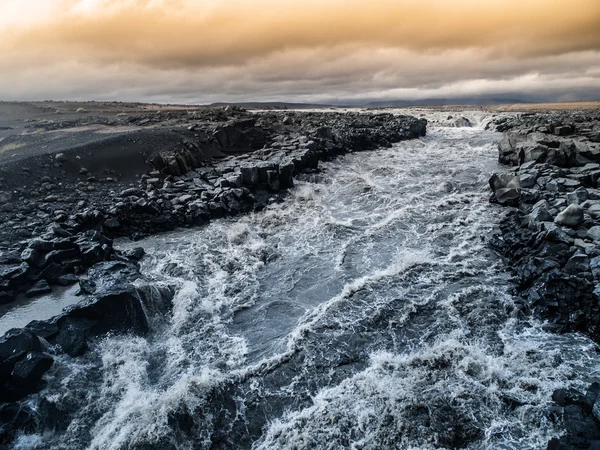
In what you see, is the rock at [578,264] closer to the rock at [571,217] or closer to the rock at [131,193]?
the rock at [571,217]

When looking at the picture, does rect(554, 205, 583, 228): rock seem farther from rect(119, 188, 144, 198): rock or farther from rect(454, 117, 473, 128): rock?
rect(454, 117, 473, 128): rock

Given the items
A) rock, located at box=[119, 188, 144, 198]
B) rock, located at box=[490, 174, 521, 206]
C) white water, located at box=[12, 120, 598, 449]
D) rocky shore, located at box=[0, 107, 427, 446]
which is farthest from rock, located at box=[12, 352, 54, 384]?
rock, located at box=[490, 174, 521, 206]

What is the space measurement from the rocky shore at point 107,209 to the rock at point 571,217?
43.1 ft

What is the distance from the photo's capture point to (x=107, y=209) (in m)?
16.2

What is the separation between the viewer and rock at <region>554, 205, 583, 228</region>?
11502 millimetres

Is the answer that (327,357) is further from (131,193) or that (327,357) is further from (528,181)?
(528,181)

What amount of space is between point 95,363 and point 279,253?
7463mm

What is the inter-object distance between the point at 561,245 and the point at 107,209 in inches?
700

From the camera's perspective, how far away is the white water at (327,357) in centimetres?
683

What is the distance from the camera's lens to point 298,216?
18.1m

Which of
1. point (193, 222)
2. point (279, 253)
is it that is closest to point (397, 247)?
point (279, 253)

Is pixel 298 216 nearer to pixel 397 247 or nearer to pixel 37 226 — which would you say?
pixel 397 247

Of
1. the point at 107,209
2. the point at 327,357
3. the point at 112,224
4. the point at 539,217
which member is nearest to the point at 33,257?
the point at 112,224

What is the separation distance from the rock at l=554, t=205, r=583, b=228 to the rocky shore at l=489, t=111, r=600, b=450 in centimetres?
3
